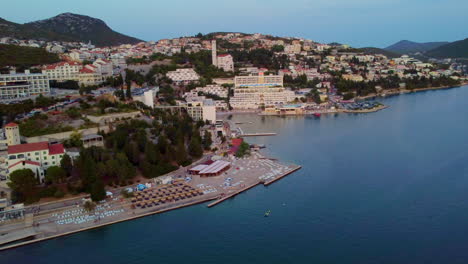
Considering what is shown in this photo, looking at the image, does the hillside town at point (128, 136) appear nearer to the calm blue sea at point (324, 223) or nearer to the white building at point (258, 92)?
the white building at point (258, 92)

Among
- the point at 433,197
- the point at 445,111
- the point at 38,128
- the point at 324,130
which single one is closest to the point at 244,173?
the point at 433,197

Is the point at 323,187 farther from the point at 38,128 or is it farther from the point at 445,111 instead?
the point at 445,111

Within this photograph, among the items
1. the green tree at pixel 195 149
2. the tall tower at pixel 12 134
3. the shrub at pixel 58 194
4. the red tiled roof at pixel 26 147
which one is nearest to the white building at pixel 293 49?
the green tree at pixel 195 149

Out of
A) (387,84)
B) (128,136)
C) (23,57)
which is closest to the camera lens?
(128,136)

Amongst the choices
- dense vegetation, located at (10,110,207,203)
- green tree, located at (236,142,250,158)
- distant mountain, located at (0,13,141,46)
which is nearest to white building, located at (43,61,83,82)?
dense vegetation, located at (10,110,207,203)

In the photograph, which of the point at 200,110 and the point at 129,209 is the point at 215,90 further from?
the point at 129,209

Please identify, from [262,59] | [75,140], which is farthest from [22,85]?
[262,59]

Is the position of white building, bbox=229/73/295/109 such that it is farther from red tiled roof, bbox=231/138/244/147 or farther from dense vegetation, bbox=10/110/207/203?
dense vegetation, bbox=10/110/207/203
